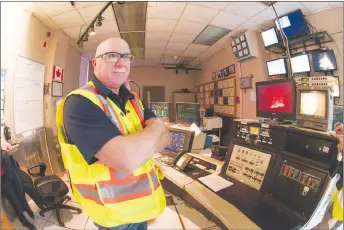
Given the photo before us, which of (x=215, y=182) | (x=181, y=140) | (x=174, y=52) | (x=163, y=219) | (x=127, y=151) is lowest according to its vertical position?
(x=215, y=182)

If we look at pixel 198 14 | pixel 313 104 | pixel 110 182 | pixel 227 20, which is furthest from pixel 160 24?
pixel 313 104

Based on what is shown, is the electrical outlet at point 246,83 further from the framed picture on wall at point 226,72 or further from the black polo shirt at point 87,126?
the black polo shirt at point 87,126

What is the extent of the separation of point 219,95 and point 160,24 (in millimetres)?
374

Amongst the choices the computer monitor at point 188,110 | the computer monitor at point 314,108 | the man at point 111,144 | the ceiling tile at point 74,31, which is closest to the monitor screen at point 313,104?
the computer monitor at point 314,108

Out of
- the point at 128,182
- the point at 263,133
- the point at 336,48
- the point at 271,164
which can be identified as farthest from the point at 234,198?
the point at 336,48

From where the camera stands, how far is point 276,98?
0.82 meters

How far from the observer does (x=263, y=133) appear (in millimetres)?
1150

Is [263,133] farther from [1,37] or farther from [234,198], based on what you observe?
[1,37]

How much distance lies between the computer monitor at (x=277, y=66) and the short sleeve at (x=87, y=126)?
2.13 feet

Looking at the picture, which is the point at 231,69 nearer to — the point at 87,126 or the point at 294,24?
the point at 294,24

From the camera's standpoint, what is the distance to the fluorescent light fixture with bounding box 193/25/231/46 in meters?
0.66

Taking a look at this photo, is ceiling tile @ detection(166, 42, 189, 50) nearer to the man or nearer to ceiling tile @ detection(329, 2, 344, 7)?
the man

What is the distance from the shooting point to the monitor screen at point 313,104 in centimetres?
77

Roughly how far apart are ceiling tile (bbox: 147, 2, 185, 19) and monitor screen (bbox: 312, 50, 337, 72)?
50 centimetres
